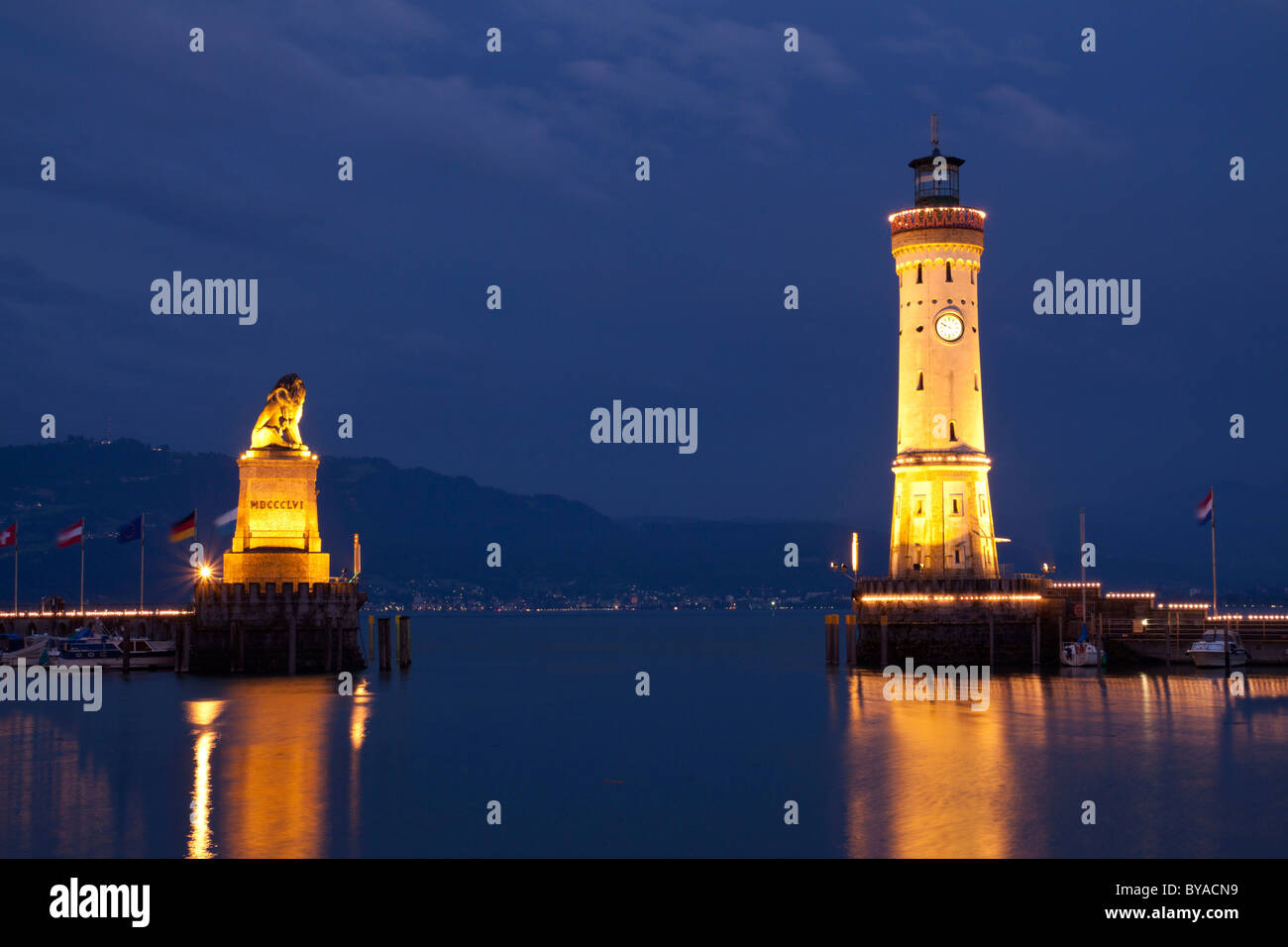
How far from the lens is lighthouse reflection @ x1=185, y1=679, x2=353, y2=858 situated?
3484 centimetres

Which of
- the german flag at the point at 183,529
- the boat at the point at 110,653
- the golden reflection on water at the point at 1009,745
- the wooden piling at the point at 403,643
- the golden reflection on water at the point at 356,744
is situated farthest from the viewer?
the wooden piling at the point at 403,643

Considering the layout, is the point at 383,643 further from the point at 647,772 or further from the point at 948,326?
the point at 647,772

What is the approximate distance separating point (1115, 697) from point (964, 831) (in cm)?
3602

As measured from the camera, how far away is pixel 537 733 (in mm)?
62000

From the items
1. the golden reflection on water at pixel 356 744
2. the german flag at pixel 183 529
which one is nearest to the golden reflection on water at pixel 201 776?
the golden reflection on water at pixel 356 744

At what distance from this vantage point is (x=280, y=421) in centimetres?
8175

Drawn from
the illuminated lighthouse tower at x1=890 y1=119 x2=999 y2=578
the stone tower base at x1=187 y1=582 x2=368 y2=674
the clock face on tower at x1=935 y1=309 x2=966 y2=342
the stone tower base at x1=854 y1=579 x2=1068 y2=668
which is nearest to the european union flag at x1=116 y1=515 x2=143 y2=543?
the stone tower base at x1=187 y1=582 x2=368 y2=674

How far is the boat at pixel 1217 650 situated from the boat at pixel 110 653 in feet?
205

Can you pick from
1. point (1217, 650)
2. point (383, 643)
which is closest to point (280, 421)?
point (383, 643)

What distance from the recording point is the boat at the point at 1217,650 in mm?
81688

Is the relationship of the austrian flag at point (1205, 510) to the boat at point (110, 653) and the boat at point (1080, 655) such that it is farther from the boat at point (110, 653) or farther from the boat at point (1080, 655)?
the boat at point (110, 653)

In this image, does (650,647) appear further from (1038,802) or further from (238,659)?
(1038,802)
